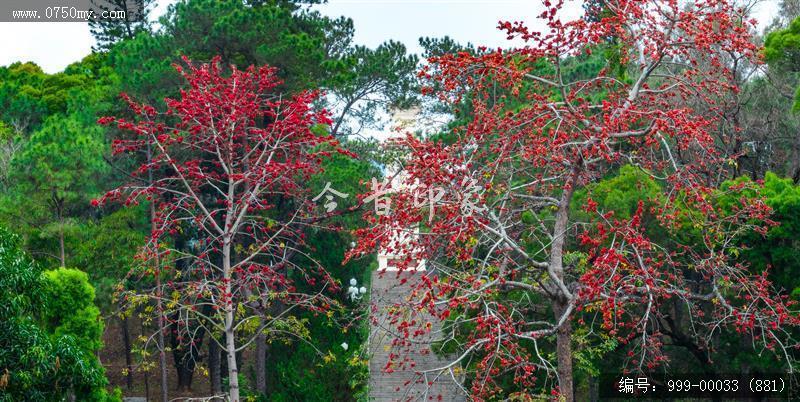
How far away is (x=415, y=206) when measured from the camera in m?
7.15

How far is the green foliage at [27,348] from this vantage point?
11.1 metres

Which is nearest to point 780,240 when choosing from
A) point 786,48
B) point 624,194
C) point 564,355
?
point 624,194

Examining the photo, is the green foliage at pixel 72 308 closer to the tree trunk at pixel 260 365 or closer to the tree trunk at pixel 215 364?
the tree trunk at pixel 260 365

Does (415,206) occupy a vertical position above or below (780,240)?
below

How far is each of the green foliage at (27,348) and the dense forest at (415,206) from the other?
0.04 meters

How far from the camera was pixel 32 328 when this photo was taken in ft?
37.6

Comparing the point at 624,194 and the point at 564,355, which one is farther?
the point at 624,194

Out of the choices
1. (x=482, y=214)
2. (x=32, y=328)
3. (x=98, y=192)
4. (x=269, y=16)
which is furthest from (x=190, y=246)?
(x=482, y=214)

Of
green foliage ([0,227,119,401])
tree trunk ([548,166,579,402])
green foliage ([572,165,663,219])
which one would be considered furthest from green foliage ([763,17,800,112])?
green foliage ([0,227,119,401])

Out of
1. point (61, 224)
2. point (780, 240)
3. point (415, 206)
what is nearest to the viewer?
point (415, 206)

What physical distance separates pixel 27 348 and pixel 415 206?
6.42m

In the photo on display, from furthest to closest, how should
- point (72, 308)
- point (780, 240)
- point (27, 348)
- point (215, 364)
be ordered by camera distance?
point (215, 364), point (72, 308), point (780, 240), point (27, 348)

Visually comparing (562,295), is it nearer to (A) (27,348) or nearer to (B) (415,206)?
(B) (415,206)

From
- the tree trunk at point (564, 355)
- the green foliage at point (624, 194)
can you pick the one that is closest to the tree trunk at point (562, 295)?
the tree trunk at point (564, 355)
